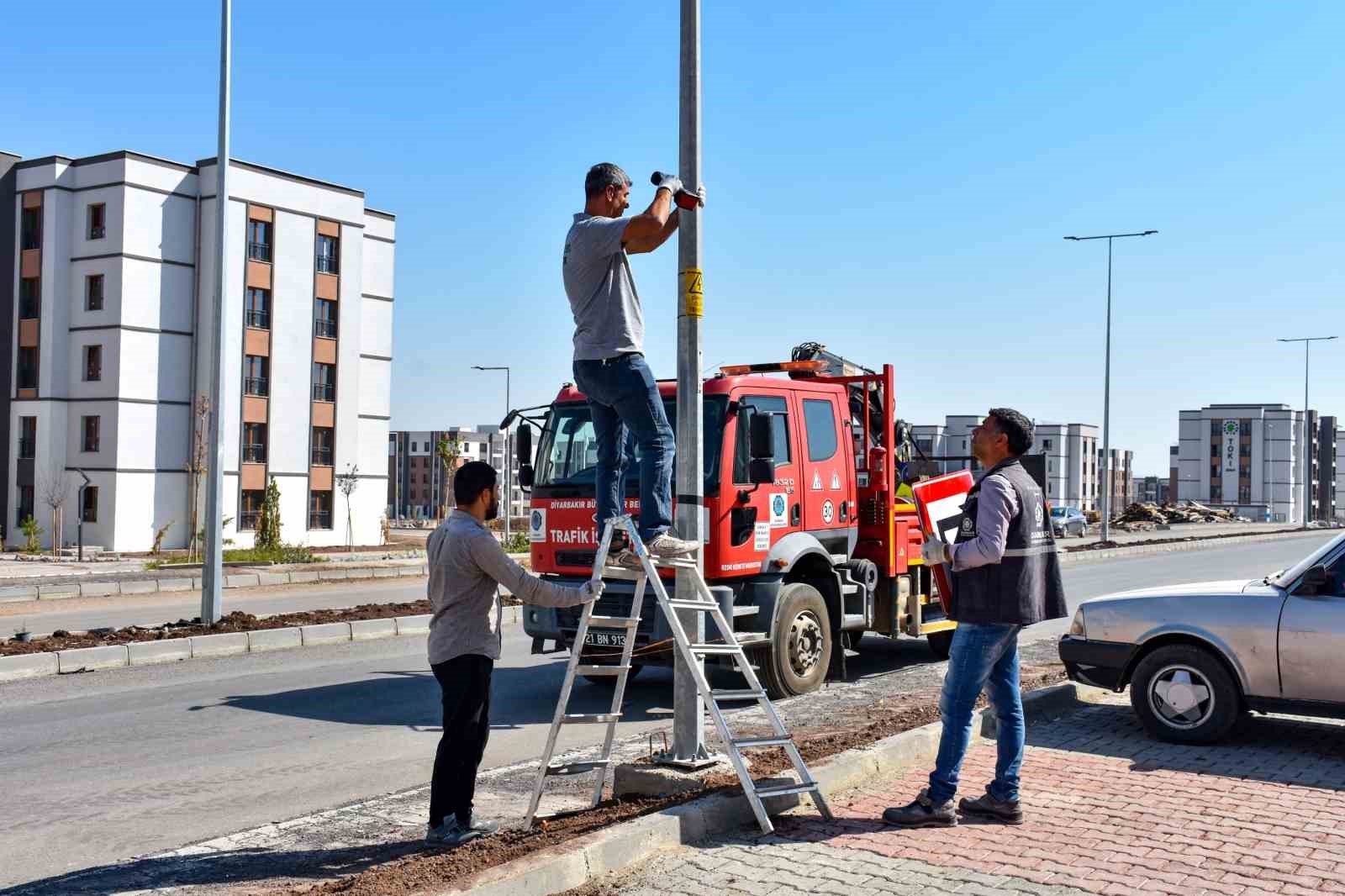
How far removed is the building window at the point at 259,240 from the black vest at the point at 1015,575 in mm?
46809

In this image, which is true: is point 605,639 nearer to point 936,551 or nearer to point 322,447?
point 936,551

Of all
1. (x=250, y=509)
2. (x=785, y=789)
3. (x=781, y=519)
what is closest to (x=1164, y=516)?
(x=250, y=509)

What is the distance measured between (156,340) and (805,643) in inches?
1625

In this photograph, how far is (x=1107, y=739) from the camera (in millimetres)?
8117

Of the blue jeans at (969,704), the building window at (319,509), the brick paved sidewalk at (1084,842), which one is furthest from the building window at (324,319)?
the blue jeans at (969,704)

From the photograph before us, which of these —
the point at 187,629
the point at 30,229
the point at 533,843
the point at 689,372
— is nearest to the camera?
the point at 533,843

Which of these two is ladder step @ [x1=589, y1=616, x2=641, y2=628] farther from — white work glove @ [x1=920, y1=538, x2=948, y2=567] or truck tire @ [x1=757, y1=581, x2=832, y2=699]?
truck tire @ [x1=757, y1=581, x2=832, y2=699]

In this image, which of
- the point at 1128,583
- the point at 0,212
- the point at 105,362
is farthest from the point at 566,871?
the point at 0,212

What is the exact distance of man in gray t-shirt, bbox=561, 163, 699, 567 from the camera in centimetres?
567

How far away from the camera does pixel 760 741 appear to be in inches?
221

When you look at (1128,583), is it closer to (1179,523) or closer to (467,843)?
(467,843)

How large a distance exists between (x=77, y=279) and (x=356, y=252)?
11423 mm

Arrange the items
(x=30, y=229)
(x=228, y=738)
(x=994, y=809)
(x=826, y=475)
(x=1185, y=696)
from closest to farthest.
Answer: (x=994, y=809) → (x=1185, y=696) → (x=228, y=738) → (x=826, y=475) → (x=30, y=229)

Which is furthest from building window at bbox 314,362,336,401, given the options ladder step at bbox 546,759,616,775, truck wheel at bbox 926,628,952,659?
ladder step at bbox 546,759,616,775
